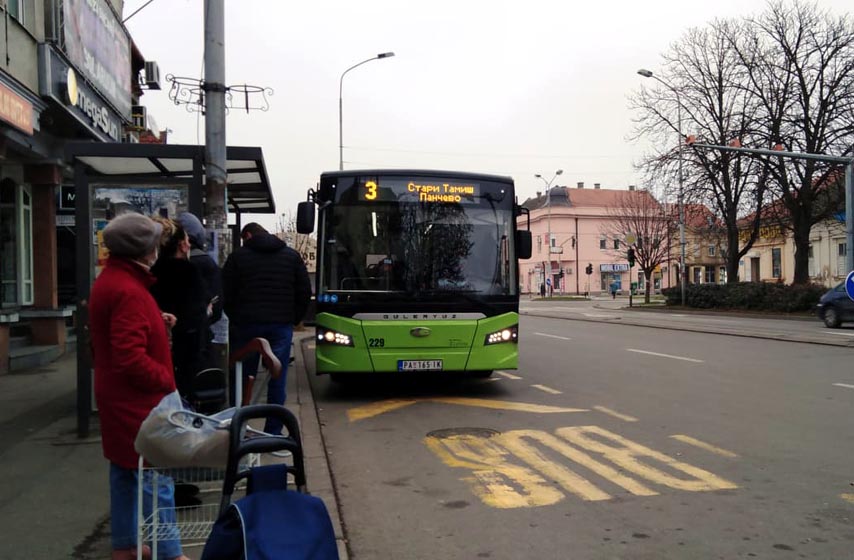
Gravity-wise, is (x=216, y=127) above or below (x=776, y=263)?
above

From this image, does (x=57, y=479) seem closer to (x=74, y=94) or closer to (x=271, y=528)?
(x=271, y=528)

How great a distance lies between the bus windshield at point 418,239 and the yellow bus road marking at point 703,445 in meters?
3.05

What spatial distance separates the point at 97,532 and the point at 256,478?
2.50 metres

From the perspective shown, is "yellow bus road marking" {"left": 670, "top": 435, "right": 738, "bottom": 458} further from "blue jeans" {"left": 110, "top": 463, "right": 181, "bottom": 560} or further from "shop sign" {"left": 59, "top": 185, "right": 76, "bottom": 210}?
"shop sign" {"left": 59, "top": 185, "right": 76, "bottom": 210}

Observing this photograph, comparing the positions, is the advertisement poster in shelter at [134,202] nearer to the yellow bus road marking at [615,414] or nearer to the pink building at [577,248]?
the yellow bus road marking at [615,414]

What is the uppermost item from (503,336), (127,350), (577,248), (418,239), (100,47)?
(100,47)

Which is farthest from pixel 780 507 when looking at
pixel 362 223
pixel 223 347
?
pixel 362 223

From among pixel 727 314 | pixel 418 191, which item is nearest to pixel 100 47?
pixel 418 191

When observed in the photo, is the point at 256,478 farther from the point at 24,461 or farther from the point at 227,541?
the point at 24,461

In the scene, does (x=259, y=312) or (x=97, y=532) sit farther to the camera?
(x=259, y=312)

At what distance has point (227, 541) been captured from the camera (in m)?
2.31

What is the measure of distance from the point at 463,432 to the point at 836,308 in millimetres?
20403

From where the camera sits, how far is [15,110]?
1002cm

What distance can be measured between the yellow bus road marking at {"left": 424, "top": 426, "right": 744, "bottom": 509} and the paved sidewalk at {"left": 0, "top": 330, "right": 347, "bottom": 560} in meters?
1.23
